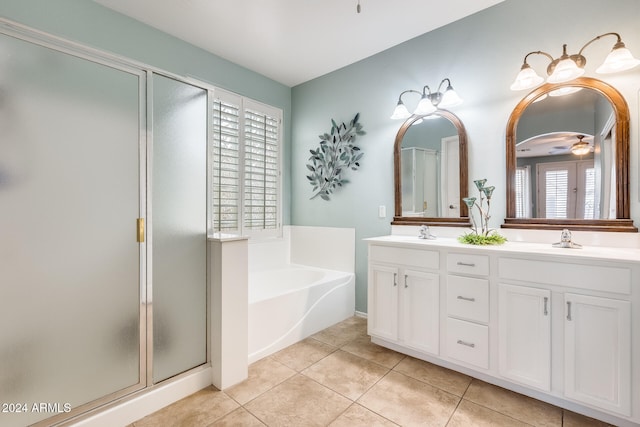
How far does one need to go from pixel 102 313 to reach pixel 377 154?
253 cm

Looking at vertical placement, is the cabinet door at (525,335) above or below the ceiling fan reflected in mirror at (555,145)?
below

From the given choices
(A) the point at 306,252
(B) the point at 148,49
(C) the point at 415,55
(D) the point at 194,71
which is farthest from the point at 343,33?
(A) the point at 306,252

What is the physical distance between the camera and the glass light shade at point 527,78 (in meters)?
1.97

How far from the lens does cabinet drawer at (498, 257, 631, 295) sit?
1460 mm

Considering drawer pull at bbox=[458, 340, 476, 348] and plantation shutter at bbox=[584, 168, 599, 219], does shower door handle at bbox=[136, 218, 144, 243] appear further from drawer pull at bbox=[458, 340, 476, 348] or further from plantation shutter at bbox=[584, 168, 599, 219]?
plantation shutter at bbox=[584, 168, 599, 219]

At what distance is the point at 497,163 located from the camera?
2258 millimetres

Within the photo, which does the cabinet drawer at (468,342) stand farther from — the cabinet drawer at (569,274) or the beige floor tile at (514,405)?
the cabinet drawer at (569,274)

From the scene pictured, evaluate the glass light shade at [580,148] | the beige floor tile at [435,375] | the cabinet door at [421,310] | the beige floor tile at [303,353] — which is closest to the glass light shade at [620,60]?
the glass light shade at [580,148]

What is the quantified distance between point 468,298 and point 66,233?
2.32m

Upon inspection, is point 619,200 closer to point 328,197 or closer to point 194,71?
point 328,197

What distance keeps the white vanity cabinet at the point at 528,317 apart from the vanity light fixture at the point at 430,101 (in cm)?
116

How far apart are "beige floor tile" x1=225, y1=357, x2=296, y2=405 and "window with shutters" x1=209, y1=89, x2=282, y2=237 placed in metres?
1.42

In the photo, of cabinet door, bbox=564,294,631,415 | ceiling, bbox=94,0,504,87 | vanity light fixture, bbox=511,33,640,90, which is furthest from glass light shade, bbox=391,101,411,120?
cabinet door, bbox=564,294,631,415

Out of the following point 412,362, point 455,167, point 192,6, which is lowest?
point 412,362
